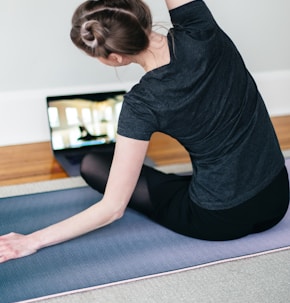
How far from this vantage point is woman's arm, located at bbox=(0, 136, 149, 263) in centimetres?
148

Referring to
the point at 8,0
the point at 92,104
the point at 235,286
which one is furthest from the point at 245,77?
the point at 8,0

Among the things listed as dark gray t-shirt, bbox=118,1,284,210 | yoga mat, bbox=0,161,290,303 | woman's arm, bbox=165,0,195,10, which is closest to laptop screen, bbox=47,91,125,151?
yoga mat, bbox=0,161,290,303

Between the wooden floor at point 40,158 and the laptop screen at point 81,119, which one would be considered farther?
the laptop screen at point 81,119

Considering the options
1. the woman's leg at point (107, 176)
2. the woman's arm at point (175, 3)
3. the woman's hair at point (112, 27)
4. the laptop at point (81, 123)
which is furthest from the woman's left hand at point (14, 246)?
the laptop at point (81, 123)

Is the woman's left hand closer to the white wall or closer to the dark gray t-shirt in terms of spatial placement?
the dark gray t-shirt

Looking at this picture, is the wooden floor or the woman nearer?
the woman

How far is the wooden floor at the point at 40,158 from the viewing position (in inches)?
97.0

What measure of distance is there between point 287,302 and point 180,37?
2.68 ft

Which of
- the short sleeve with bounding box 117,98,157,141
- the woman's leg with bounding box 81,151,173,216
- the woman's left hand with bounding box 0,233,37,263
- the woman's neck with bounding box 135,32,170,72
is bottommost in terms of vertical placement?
the woman's left hand with bounding box 0,233,37,263

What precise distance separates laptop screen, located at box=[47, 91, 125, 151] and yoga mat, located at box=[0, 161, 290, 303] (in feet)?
2.45

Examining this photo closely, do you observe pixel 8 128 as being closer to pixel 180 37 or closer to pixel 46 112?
pixel 46 112

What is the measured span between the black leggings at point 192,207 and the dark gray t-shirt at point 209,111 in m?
0.05

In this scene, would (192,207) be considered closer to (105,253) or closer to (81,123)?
(105,253)

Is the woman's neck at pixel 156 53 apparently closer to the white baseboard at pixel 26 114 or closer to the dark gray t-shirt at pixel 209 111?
the dark gray t-shirt at pixel 209 111
